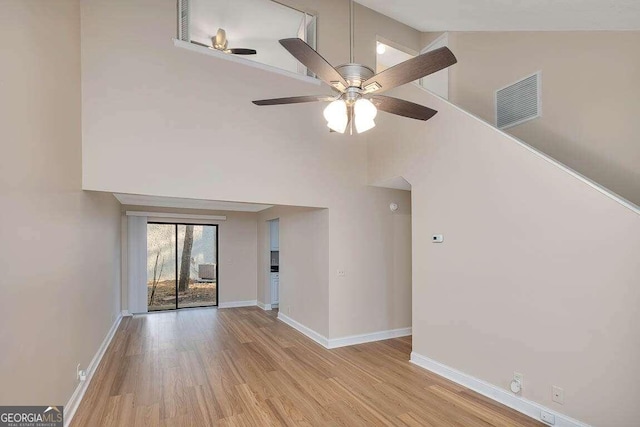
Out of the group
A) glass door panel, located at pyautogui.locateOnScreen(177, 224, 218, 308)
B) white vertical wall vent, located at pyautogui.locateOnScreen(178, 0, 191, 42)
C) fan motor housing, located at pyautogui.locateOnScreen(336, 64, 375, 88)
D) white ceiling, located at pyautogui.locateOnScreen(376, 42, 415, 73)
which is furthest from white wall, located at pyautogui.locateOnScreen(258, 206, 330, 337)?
white ceiling, located at pyautogui.locateOnScreen(376, 42, 415, 73)

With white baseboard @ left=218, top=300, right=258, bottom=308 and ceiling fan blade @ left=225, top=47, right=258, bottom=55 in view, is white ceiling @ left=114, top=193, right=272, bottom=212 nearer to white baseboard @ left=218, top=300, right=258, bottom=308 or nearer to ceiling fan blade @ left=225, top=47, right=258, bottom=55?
ceiling fan blade @ left=225, top=47, right=258, bottom=55

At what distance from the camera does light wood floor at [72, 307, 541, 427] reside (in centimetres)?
278

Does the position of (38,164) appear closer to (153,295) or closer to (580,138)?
(580,138)

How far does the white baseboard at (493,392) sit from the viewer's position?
255cm

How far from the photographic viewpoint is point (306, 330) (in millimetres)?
5223

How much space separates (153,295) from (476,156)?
7463 millimetres

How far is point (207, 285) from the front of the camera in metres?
8.11

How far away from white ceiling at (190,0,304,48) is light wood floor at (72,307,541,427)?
4141 mm

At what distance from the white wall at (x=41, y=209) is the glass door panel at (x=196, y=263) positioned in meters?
4.46

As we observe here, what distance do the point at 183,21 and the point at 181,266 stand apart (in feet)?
18.8

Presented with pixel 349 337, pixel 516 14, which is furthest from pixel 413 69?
pixel 349 337

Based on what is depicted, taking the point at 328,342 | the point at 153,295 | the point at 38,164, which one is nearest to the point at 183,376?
the point at 328,342

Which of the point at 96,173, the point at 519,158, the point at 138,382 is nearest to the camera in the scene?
the point at 519,158

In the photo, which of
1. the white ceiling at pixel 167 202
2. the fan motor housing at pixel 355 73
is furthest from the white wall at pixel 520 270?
the white ceiling at pixel 167 202
